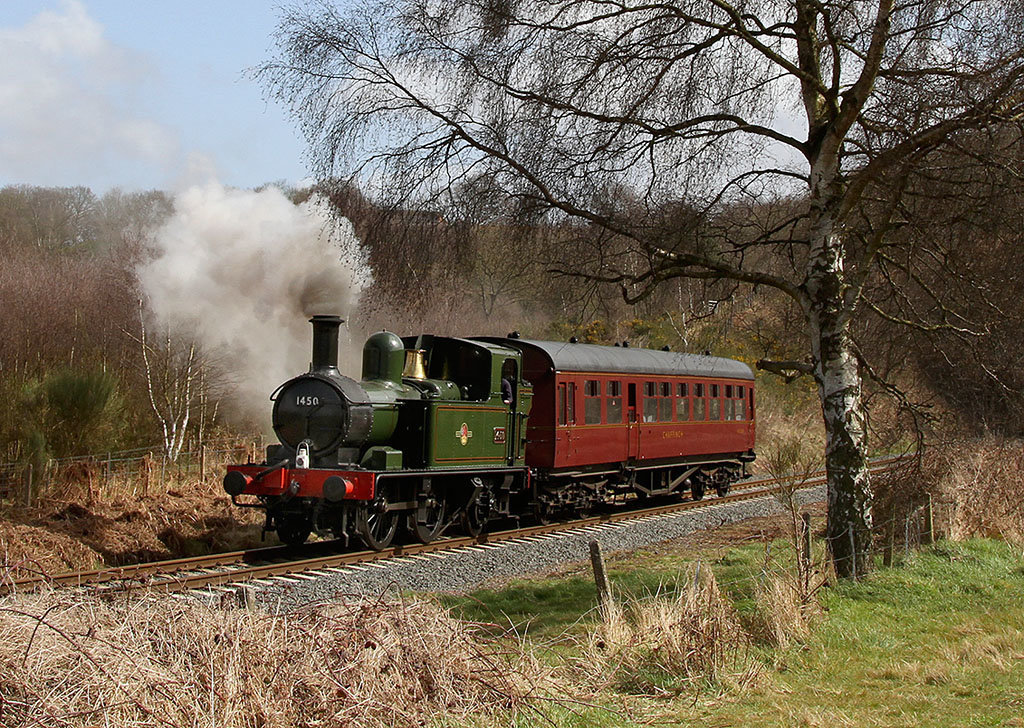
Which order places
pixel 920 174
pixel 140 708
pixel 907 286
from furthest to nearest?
pixel 907 286 → pixel 920 174 → pixel 140 708

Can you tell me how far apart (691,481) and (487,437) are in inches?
296

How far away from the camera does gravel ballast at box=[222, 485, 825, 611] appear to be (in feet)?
31.3

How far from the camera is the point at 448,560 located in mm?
11320

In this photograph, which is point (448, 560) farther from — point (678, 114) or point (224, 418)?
point (224, 418)

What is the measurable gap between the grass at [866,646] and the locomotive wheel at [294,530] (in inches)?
130

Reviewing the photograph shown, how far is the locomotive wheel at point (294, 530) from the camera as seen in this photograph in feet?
40.3

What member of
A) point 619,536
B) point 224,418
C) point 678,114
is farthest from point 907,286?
point 224,418

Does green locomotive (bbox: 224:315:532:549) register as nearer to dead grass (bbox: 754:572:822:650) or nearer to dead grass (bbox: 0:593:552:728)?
dead grass (bbox: 754:572:822:650)

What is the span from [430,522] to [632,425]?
4.55m

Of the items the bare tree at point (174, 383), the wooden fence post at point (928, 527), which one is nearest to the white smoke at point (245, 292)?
the bare tree at point (174, 383)

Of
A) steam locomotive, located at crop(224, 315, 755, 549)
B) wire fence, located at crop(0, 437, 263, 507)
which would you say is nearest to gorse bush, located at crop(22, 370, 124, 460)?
wire fence, located at crop(0, 437, 263, 507)

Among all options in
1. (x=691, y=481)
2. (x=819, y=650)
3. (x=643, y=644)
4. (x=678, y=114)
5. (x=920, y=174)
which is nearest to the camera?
(x=643, y=644)

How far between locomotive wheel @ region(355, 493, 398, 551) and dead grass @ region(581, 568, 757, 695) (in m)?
5.22

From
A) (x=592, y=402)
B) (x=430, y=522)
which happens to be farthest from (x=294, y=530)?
(x=592, y=402)
